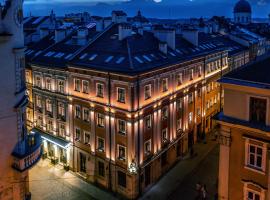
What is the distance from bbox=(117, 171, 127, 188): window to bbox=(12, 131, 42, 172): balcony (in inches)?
662

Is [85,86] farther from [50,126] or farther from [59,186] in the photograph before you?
[59,186]

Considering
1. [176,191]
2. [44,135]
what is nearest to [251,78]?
[176,191]

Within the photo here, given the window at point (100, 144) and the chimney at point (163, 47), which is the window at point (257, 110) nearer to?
the window at point (100, 144)

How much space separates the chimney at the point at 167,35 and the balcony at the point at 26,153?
1127 inches

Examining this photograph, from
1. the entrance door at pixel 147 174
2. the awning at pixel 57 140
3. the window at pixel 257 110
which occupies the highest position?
the window at pixel 257 110

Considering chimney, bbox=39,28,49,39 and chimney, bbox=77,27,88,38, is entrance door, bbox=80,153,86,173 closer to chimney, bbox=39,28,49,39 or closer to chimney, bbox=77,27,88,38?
chimney, bbox=77,27,88,38

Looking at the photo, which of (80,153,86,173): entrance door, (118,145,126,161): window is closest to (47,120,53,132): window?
(80,153,86,173): entrance door

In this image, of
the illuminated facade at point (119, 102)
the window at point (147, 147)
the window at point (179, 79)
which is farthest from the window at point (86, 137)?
the window at point (179, 79)

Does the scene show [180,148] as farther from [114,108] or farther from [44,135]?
[44,135]

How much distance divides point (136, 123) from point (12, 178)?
1758 cm

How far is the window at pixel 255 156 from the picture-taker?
24141mm

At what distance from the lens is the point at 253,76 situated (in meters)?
24.4

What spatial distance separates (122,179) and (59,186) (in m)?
8.67

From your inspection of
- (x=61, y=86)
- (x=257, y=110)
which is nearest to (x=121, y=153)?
(x=61, y=86)
